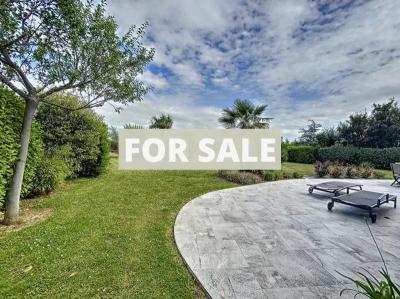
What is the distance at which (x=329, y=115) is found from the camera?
23.8 m

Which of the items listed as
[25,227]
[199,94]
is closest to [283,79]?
[199,94]

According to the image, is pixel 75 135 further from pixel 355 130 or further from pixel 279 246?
pixel 355 130

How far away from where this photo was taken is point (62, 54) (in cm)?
448

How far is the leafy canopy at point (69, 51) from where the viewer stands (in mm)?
3719

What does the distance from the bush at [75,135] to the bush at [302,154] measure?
627 inches

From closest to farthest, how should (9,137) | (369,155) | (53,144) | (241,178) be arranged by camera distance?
(9,137), (53,144), (241,178), (369,155)

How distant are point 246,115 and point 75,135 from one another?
7.84 metres

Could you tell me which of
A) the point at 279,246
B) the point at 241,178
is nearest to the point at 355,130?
the point at 241,178

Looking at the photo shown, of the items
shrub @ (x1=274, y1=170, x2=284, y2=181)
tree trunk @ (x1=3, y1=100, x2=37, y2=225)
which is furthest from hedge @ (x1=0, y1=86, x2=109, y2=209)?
shrub @ (x1=274, y1=170, x2=284, y2=181)

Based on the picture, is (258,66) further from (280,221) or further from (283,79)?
(280,221)

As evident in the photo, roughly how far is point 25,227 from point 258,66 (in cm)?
1129

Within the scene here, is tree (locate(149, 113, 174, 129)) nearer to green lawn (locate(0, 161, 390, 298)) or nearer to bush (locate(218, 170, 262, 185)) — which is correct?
bush (locate(218, 170, 262, 185))

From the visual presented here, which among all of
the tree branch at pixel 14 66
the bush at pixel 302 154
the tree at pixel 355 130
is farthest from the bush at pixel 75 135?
the tree at pixel 355 130

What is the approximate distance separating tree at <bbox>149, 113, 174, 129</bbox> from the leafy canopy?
17.1 m
